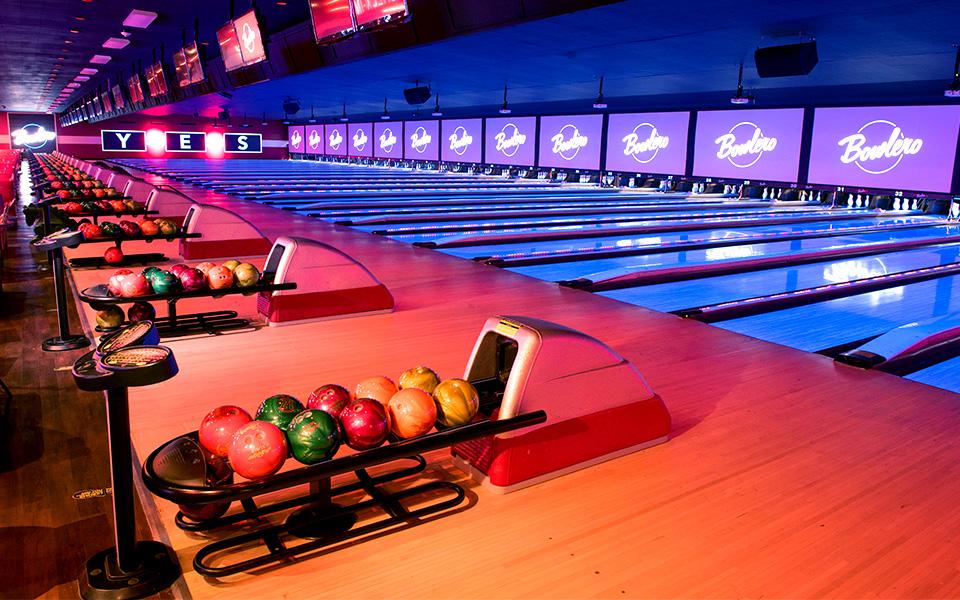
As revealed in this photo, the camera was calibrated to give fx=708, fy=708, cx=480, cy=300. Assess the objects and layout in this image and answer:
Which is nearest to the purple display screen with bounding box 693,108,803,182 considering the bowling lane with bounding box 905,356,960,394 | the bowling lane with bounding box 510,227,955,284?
the bowling lane with bounding box 510,227,955,284

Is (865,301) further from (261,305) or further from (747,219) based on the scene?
(747,219)

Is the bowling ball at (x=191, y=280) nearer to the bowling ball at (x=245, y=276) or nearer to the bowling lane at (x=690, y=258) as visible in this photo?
the bowling ball at (x=245, y=276)

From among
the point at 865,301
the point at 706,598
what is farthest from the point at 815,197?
the point at 706,598

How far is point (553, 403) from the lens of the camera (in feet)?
5.90

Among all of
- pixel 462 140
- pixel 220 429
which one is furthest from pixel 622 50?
pixel 462 140

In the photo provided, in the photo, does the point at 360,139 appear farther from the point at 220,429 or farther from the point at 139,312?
the point at 220,429

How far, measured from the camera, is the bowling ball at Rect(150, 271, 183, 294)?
2.78 metres

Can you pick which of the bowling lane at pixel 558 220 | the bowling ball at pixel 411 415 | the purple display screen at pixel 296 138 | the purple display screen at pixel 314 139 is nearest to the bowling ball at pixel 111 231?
the bowling lane at pixel 558 220

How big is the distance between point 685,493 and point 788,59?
209 inches

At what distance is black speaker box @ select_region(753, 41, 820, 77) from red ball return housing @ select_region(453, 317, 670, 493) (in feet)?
16.3

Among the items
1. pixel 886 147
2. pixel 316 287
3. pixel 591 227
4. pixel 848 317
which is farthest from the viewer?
pixel 886 147

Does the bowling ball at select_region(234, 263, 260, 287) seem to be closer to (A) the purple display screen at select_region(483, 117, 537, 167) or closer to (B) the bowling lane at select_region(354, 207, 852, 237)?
(B) the bowling lane at select_region(354, 207, 852, 237)

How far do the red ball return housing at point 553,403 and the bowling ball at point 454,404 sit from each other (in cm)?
9

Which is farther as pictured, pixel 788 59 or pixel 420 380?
pixel 788 59
